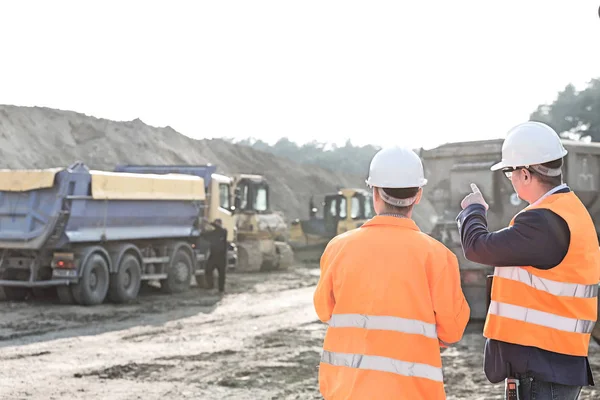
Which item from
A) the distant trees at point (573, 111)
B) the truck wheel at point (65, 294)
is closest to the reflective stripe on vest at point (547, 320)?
the truck wheel at point (65, 294)

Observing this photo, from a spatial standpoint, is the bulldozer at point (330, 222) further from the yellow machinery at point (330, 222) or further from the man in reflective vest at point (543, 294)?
the man in reflective vest at point (543, 294)

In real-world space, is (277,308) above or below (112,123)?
below

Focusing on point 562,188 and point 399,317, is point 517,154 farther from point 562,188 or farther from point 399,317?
point 399,317

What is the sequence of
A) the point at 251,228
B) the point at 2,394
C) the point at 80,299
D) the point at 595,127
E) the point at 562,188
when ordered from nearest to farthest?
the point at 562,188
the point at 2,394
the point at 80,299
the point at 251,228
the point at 595,127

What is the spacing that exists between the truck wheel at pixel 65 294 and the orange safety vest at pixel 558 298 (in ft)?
43.0

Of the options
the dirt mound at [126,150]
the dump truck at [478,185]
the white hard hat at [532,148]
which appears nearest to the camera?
the white hard hat at [532,148]

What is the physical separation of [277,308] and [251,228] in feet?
27.6

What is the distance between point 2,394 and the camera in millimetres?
8828

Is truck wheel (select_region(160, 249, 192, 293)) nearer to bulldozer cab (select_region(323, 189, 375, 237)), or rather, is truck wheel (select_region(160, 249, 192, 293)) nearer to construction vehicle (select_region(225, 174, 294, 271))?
construction vehicle (select_region(225, 174, 294, 271))

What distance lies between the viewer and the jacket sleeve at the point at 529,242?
378 cm

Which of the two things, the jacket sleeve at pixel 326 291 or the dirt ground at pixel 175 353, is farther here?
the dirt ground at pixel 175 353

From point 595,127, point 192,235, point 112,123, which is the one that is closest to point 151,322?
point 192,235

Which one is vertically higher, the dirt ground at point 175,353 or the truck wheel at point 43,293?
the truck wheel at point 43,293

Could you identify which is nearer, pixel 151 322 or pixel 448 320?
pixel 448 320
